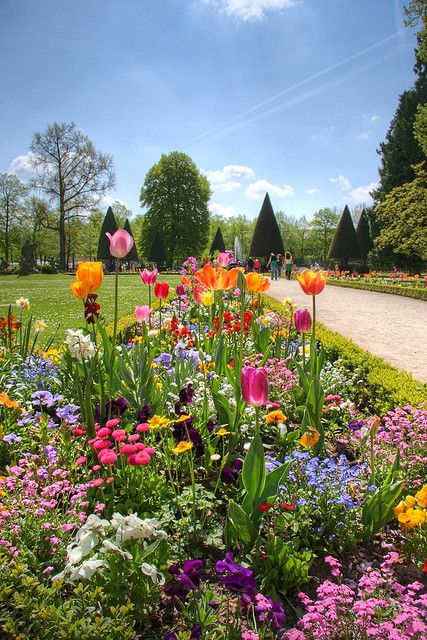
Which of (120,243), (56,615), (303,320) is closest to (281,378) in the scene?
(303,320)

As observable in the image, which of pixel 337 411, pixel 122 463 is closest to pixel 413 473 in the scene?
pixel 337 411

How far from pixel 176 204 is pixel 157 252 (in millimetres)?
6066

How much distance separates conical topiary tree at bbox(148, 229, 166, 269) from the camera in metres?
42.4

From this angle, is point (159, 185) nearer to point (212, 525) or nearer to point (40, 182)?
point (40, 182)

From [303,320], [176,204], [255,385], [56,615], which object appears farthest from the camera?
[176,204]

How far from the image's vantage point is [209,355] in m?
4.14

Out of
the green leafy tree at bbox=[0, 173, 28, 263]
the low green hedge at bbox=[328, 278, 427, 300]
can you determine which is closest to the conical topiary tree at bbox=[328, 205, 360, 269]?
the low green hedge at bbox=[328, 278, 427, 300]

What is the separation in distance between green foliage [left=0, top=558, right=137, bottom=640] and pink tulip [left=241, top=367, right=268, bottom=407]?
90 cm

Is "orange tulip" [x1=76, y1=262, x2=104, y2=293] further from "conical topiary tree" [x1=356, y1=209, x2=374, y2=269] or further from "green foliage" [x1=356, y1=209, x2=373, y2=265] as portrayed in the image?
"green foliage" [x1=356, y1=209, x2=373, y2=265]

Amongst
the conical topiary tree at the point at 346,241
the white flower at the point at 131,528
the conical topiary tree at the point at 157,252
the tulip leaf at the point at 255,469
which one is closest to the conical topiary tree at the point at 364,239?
the conical topiary tree at the point at 346,241

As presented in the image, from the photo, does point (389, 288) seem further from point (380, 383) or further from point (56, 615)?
point (56, 615)

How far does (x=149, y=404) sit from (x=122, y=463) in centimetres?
73

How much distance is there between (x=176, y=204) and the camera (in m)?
45.7

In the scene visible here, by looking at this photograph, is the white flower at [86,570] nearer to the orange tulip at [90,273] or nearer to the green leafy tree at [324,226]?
the orange tulip at [90,273]
